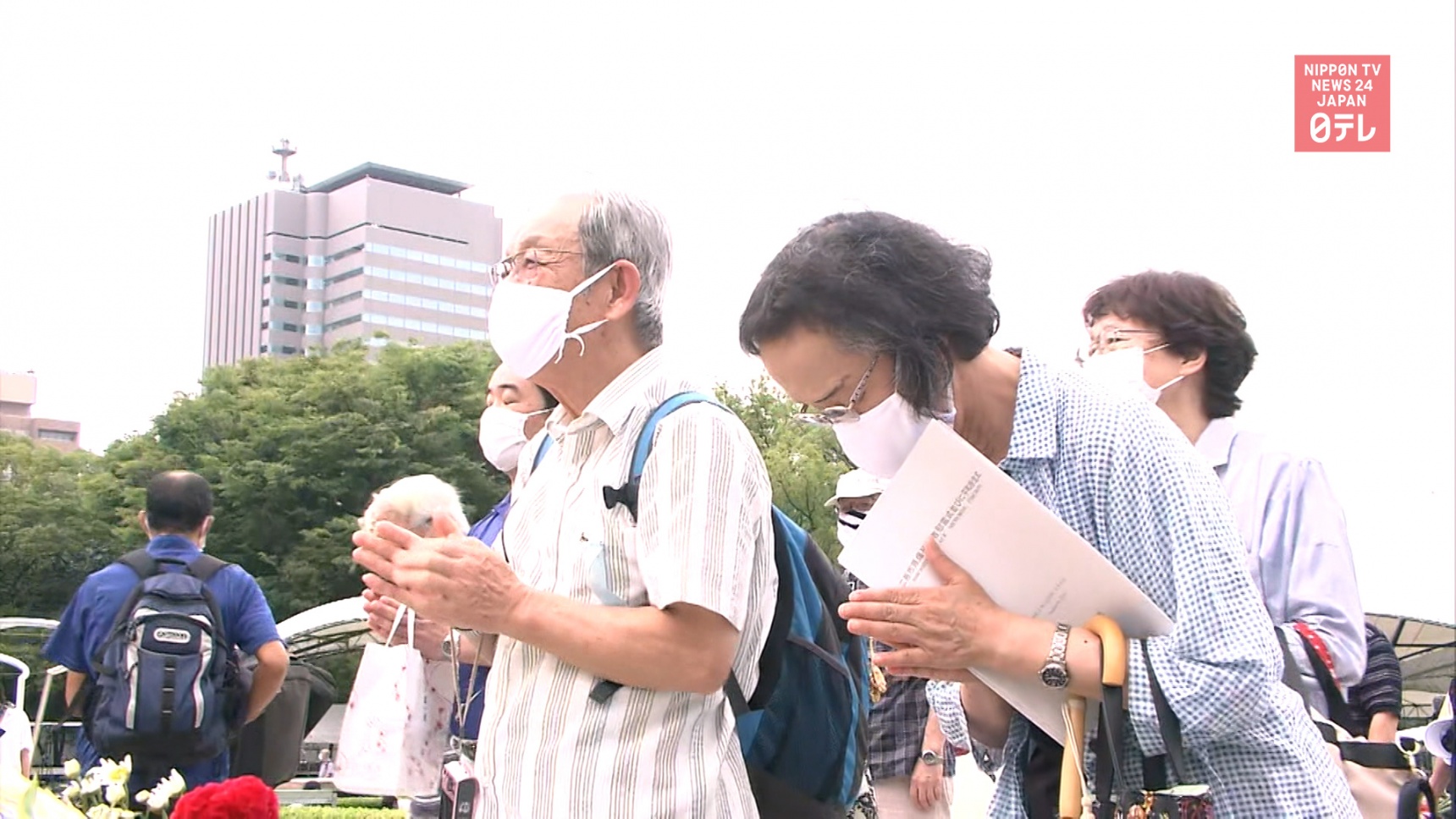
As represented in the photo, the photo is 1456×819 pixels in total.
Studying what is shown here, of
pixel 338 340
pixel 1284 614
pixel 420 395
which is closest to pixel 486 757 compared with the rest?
pixel 1284 614

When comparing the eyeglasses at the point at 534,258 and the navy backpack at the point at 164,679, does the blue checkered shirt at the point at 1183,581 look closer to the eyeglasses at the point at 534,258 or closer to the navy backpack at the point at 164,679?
the eyeglasses at the point at 534,258

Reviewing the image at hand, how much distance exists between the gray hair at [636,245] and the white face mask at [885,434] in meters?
0.56

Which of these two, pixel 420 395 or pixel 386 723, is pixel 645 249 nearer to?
pixel 386 723

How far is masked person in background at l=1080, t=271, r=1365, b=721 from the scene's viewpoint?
2.94 m

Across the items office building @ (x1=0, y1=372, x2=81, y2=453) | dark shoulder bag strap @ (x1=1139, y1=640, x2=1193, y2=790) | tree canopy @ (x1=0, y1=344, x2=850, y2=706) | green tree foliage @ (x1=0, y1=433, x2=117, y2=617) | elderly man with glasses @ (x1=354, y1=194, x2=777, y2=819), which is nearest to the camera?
dark shoulder bag strap @ (x1=1139, y1=640, x2=1193, y2=790)

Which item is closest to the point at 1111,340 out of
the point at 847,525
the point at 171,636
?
the point at 847,525

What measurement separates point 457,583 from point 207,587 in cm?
413

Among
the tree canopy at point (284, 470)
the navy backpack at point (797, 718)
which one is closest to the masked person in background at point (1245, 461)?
the navy backpack at point (797, 718)

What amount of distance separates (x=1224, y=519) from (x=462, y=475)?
3310 centimetres

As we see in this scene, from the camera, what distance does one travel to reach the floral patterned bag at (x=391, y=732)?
265 centimetres

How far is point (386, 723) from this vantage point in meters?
2.69

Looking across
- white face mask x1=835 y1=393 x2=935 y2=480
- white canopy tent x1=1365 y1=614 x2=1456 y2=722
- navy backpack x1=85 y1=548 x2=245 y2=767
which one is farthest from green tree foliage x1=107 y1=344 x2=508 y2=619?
white face mask x1=835 y1=393 x2=935 y2=480

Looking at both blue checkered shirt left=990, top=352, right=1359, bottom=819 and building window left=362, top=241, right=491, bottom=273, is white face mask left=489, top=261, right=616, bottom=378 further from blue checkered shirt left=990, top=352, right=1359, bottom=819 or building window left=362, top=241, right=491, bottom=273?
building window left=362, top=241, right=491, bottom=273

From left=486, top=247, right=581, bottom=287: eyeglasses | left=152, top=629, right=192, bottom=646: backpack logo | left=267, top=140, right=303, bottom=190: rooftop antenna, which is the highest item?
left=267, top=140, right=303, bottom=190: rooftop antenna
